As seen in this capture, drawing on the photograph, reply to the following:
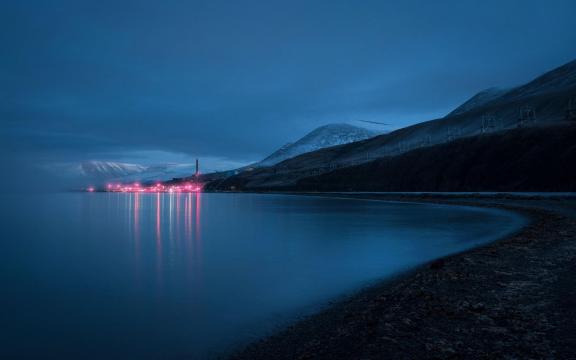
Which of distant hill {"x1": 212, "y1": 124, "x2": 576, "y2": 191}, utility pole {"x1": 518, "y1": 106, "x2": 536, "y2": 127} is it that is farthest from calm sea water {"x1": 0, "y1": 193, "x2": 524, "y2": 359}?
utility pole {"x1": 518, "y1": 106, "x2": 536, "y2": 127}

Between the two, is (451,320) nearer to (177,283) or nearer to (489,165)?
(177,283)

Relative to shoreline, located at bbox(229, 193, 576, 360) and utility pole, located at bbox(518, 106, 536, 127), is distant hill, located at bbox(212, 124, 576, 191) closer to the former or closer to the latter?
utility pole, located at bbox(518, 106, 536, 127)

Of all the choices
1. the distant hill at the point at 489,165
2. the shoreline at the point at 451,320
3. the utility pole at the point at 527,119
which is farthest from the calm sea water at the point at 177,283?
the utility pole at the point at 527,119

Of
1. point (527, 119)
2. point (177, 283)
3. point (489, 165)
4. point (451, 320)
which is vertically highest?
point (527, 119)

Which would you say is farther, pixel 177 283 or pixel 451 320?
pixel 177 283

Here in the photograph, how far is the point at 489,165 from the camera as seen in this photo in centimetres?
8444

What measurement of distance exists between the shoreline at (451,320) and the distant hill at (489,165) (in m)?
63.5

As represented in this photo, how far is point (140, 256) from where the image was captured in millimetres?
19516

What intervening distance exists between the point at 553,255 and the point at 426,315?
8.55 m

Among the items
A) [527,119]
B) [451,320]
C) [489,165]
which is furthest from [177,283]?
[527,119]

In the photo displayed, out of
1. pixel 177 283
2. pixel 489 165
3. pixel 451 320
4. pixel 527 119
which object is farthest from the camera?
pixel 527 119

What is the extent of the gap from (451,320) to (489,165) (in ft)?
284

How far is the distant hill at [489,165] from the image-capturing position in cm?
6962

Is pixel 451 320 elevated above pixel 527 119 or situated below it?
below
